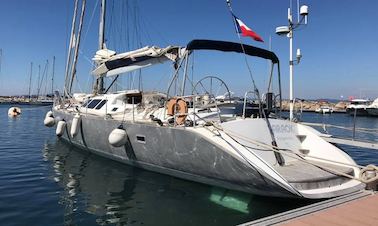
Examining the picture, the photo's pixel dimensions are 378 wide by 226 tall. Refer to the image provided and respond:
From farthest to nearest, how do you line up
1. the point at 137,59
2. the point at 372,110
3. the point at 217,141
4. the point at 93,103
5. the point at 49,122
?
1. the point at 372,110
2. the point at 49,122
3. the point at 93,103
4. the point at 137,59
5. the point at 217,141

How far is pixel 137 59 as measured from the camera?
45.3 ft

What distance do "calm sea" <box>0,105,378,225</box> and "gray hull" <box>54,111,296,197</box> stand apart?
1.16 ft

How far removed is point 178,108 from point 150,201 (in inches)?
119

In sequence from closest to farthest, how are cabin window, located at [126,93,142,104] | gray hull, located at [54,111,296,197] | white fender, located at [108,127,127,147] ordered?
1. gray hull, located at [54,111,296,197]
2. white fender, located at [108,127,127,147]
3. cabin window, located at [126,93,142,104]

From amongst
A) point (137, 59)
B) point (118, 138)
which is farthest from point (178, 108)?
point (137, 59)

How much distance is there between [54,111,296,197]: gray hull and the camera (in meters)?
8.14

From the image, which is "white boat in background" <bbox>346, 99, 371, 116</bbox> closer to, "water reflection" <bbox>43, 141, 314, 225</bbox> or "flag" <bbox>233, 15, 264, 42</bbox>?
"flag" <bbox>233, 15, 264, 42</bbox>

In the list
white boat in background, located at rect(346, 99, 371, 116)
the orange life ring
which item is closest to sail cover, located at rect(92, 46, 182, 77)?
the orange life ring

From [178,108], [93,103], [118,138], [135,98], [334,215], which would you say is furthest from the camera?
[93,103]

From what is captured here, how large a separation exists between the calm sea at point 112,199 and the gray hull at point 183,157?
35 centimetres

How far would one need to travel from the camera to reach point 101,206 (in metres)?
8.34

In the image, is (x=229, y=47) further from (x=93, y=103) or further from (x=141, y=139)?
(x=93, y=103)

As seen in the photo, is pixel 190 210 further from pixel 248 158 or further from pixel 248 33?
pixel 248 33

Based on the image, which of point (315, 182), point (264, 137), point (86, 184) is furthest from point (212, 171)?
point (86, 184)
